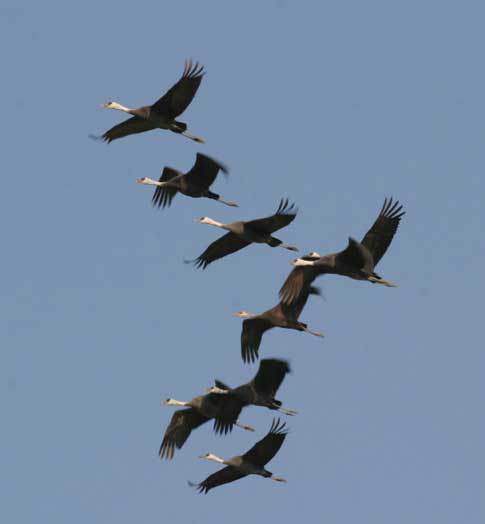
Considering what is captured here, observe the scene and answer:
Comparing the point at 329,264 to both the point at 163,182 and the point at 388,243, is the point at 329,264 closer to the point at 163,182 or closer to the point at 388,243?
the point at 388,243

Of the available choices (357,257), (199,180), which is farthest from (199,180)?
(357,257)

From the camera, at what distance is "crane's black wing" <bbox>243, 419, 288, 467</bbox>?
59.6 m

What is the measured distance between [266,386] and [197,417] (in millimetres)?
3176

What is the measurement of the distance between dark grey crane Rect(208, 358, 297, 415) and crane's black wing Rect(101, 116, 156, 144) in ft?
19.8

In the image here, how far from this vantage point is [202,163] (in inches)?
2350

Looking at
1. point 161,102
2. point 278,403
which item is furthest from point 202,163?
point 278,403

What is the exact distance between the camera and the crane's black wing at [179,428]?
61.8 metres

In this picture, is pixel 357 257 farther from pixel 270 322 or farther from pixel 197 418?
pixel 197 418

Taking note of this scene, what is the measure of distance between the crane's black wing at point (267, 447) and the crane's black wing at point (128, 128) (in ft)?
23.9

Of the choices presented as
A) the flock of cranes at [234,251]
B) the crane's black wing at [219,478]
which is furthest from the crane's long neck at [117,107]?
the crane's black wing at [219,478]

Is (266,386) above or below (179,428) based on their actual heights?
above

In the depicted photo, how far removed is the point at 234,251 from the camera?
6234cm

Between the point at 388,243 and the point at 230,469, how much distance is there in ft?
21.3

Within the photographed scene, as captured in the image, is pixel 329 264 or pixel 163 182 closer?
pixel 329 264
